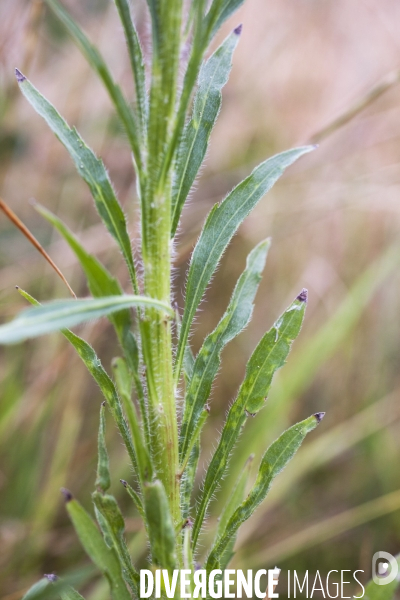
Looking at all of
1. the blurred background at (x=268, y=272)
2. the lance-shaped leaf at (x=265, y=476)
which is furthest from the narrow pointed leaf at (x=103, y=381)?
the blurred background at (x=268, y=272)

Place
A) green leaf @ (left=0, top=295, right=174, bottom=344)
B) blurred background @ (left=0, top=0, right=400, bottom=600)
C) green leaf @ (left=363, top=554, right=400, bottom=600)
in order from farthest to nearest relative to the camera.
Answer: blurred background @ (left=0, top=0, right=400, bottom=600) < green leaf @ (left=363, top=554, right=400, bottom=600) < green leaf @ (left=0, top=295, right=174, bottom=344)

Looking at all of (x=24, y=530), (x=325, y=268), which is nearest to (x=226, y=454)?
(x=24, y=530)

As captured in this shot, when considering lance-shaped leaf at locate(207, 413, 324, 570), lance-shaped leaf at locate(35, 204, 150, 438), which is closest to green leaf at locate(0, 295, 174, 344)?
lance-shaped leaf at locate(35, 204, 150, 438)

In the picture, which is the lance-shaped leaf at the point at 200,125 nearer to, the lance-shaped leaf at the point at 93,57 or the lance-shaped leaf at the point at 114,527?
the lance-shaped leaf at the point at 93,57

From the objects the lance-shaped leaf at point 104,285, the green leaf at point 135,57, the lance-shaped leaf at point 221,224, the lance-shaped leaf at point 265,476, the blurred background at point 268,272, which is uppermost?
the blurred background at point 268,272

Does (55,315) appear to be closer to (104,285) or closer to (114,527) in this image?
(104,285)

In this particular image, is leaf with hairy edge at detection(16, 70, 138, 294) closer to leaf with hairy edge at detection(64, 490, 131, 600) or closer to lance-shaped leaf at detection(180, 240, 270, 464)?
lance-shaped leaf at detection(180, 240, 270, 464)
